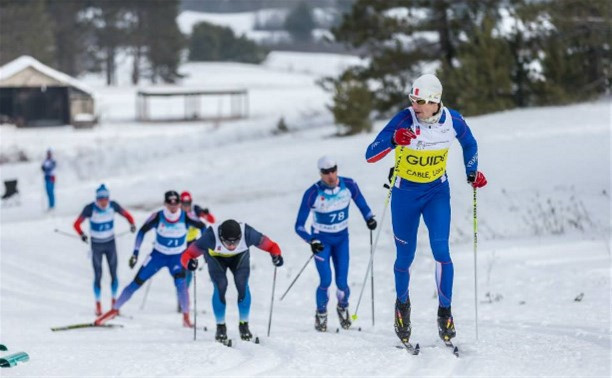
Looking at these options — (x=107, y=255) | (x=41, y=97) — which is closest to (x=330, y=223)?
(x=107, y=255)

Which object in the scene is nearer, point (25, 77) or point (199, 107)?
point (25, 77)

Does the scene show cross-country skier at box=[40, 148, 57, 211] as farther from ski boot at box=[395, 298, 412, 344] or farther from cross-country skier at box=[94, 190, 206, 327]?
ski boot at box=[395, 298, 412, 344]

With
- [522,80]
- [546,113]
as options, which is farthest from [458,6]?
[546,113]

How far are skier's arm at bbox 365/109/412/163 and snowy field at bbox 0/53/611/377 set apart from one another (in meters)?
2.05

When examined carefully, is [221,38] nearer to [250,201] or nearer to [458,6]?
[458,6]

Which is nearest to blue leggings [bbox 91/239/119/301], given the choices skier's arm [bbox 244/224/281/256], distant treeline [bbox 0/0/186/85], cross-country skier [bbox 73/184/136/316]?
cross-country skier [bbox 73/184/136/316]

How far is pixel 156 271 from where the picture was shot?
543 inches

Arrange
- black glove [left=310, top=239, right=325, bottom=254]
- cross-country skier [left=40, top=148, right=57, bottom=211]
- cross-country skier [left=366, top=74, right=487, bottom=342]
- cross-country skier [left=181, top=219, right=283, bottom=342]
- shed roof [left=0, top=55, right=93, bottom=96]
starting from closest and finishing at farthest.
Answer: cross-country skier [left=366, top=74, right=487, bottom=342] < cross-country skier [left=181, top=219, right=283, bottom=342] < black glove [left=310, top=239, right=325, bottom=254] < cross-country skier [left=40, top=148, right=57, bottom=211] < shed roof [left=0, top=55, right=93, bottom=96]

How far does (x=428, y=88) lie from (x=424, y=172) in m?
0.87

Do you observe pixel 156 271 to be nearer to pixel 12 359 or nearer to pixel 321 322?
pixel 321 322

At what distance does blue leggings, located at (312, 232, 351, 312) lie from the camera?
39.8 feet

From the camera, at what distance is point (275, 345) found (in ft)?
34.0

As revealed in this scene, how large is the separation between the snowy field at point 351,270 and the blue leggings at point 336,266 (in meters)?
0.55

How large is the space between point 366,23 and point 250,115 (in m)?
29.2
